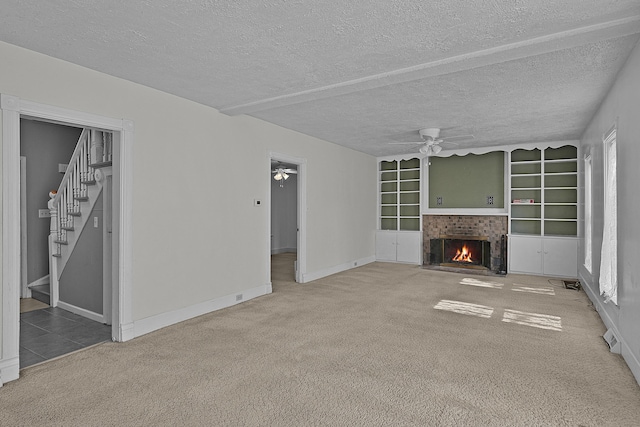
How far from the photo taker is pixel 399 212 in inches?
338

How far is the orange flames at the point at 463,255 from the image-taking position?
780 cm

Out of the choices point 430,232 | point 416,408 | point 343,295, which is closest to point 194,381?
point 416,408

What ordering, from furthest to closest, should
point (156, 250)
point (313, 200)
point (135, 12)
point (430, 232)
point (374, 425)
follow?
point (430, 232), point (313, 200), point (156, 250), point (135, 12), point (374, 425)

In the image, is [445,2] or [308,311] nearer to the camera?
[445,2]

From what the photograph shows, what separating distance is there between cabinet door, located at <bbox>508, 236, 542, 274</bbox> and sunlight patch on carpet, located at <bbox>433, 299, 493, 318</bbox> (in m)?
2.82

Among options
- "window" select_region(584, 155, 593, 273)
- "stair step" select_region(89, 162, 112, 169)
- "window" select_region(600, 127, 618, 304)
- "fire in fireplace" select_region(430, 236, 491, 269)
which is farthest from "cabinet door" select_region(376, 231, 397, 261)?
"stair step" select_region(89, 162, 112, 169)

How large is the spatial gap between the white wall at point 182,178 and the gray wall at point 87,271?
2.83ft

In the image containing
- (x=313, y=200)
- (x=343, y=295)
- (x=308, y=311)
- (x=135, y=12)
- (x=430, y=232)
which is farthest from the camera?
(x=430, y=232)

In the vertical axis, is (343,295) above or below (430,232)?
below

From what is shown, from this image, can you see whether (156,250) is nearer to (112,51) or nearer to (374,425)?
(112,51)

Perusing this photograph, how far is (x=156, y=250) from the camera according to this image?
3857mm

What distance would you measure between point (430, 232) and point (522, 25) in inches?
237

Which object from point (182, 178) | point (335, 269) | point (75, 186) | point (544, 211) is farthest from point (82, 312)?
point (544, 211)

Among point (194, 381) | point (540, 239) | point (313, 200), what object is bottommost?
point (194, 381)
